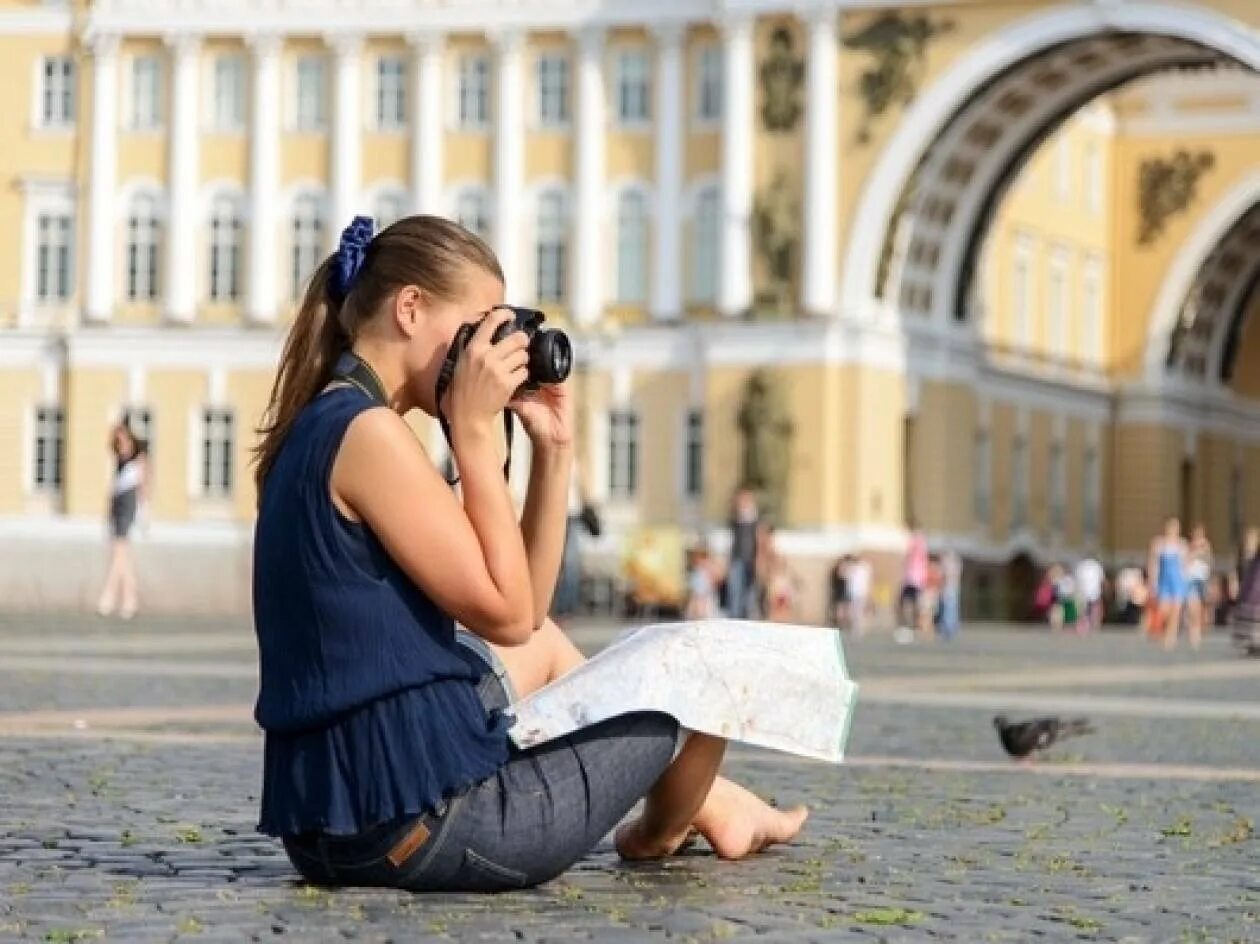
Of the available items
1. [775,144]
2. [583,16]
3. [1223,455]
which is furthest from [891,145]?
[1223,455]

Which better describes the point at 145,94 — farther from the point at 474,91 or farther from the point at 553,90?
the point at 553,90

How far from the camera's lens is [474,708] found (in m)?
8.62

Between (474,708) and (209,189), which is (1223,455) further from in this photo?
(474,708)

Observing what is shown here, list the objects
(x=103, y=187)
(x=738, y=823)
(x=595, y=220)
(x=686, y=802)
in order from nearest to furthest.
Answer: (x=686, y=802) < (x=738, y=823) < (x=595, y=220) < (x=103, y=187)

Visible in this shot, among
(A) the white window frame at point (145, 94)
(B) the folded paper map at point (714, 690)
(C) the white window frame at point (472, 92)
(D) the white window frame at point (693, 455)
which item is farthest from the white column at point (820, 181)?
(B) the folded paper map at point (714, 690)

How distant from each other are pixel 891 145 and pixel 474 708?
50.8 m

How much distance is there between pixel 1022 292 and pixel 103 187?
1870 cm

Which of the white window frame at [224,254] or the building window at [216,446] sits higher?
the white window frame at [224,254]

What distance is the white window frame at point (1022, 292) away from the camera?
6994 cm

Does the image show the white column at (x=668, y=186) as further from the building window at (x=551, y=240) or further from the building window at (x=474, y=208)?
the building window at (x=474, y=208)

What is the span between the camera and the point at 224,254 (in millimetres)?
63531

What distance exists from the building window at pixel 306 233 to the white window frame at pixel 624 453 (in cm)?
632

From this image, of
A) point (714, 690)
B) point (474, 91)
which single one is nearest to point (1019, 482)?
point (474, 91)

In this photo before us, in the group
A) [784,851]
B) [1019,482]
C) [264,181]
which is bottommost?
[784,851]
